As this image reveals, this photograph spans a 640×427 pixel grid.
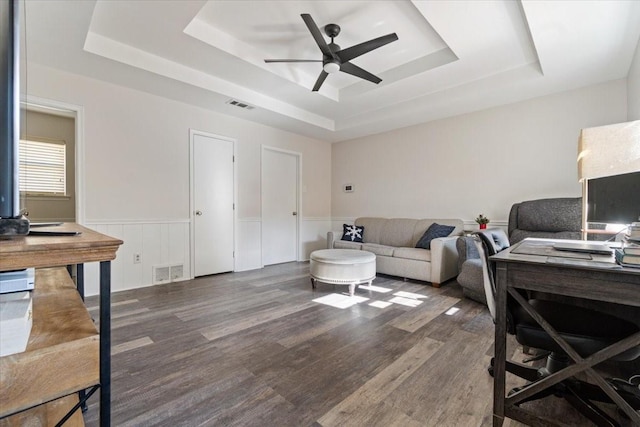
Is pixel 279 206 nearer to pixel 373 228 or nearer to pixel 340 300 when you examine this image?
pixel 373 228

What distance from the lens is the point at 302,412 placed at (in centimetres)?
139

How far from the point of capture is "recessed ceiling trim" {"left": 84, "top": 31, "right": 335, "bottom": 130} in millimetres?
2696

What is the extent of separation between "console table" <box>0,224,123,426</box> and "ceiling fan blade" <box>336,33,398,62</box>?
2614 mm

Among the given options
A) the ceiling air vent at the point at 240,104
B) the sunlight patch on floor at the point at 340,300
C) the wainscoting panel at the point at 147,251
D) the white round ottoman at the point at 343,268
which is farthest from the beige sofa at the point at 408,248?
the ceiling air vent at the point at 240,104

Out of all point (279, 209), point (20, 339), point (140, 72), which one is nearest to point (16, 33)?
point (20, 339)

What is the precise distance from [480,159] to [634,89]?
1.61m

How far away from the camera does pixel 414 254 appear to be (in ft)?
12.6

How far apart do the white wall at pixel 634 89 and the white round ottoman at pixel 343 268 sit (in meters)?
2.87

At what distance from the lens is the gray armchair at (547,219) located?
3104 millimetres

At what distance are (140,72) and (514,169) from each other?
4.69 metres

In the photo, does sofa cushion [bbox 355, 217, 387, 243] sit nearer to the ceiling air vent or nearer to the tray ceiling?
the tray ceiling

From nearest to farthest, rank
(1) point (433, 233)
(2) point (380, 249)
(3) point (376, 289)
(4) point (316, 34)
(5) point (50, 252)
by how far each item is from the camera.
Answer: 1. (5) point (50, 252)
2. (4) point (316, 34)
3. (3) point (376, 289)
4. (1) point (433, 233)
5. (2) point (380, 249)

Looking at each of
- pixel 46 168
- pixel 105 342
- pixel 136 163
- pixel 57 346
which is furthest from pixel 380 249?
pixel 46 168

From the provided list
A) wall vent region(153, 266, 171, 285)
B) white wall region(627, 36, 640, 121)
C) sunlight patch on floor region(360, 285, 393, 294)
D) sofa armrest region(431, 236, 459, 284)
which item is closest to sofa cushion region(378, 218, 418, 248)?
sofa armrest region(431, 236, 459, 284)
